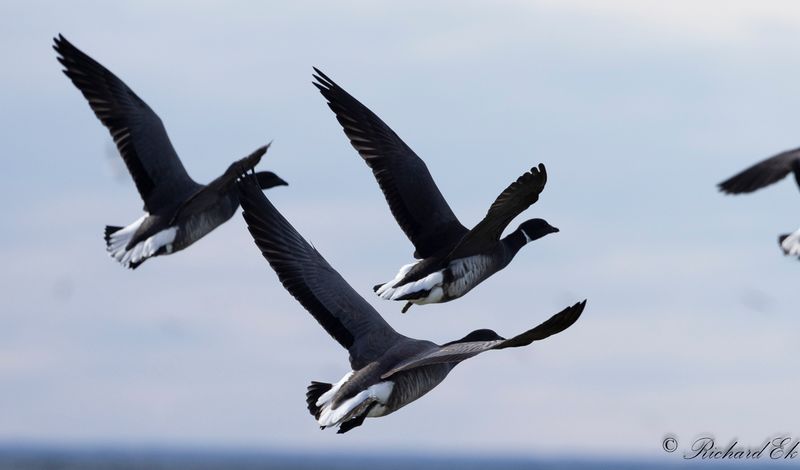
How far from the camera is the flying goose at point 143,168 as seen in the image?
61.9 feet

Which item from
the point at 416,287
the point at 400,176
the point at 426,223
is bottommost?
the point at 416,287

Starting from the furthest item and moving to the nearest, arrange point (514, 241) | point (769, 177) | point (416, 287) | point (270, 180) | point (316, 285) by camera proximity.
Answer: point (270, 180), point (514, 241), point (416, 287), point (769, 177), point (316, 285)

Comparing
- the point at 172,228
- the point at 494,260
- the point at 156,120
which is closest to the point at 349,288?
the point at 494,260

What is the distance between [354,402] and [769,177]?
5249mm

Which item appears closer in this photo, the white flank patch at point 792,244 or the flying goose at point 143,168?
the white flank patch at point 792,244

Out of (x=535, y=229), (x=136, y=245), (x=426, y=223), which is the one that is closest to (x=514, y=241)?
(x=535, y=229)

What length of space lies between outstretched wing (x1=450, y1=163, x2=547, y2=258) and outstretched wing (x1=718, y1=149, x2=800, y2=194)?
2.02 m

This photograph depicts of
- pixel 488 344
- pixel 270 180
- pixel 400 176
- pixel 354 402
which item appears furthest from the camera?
pixel 270 180

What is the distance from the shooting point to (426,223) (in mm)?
18469

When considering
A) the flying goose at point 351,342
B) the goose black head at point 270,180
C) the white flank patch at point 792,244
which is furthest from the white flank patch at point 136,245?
the white flank patch at point 792,244

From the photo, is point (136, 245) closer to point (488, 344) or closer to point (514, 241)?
point (514, 241)

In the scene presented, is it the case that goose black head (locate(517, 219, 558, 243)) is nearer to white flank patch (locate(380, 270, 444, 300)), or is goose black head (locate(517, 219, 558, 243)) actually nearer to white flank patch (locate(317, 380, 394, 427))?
white flank patch (locate(380, 270, 444, 300))

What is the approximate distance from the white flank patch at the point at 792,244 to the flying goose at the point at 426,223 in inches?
106

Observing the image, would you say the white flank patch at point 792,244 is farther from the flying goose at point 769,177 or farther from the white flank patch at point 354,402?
the white flank patch at point 354,402
